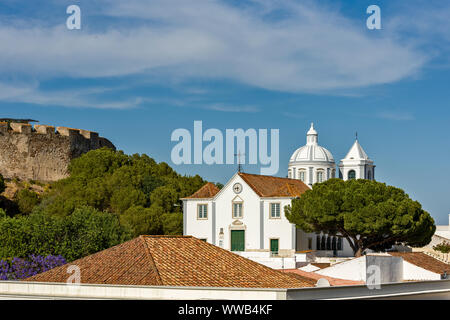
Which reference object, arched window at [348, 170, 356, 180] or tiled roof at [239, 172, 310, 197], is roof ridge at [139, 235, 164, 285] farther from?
arched window at [348, 170, 356, 180]

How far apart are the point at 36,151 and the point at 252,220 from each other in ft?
100

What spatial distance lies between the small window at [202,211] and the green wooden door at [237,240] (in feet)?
9.11

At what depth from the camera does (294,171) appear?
76.1 meters

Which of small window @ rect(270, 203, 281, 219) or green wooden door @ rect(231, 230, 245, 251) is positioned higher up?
small window @ rect(270, 203, 281, 219)

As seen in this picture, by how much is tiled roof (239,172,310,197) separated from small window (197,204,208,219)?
12.2 ft

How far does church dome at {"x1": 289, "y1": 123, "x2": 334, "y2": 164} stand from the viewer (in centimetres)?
7600

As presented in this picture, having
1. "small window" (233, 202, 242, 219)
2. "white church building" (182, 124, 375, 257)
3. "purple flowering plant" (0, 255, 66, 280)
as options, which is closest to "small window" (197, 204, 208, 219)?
"white church building" (182, 124, 375, 257)

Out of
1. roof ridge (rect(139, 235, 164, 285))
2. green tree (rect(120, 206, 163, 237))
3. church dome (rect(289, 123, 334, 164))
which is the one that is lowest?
roof ridge (rect(139, 235, 164, 285))

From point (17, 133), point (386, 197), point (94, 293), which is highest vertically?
point (17, 133)

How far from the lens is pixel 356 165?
78.0 m

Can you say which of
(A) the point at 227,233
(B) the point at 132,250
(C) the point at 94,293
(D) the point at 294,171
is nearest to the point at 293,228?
(A) the point at 227,233

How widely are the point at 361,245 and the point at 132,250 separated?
28.5 m
